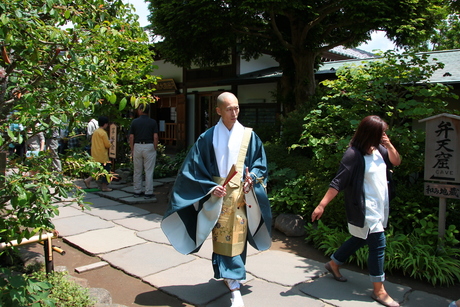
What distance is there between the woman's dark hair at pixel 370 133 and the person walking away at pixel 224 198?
92cm

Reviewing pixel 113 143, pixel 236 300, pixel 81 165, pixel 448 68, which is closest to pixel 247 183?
pixel 236 300

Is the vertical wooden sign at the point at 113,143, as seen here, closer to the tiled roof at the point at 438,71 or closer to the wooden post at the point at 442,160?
the tiled roof at the point at 438,71

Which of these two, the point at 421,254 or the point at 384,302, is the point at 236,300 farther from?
the point at 421,254

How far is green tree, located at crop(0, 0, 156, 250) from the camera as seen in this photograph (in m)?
2.22

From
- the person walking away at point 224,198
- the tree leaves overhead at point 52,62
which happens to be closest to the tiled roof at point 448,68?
the person walking away at point 224,198

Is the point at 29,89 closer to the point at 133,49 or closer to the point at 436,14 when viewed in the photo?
the point at 133,49

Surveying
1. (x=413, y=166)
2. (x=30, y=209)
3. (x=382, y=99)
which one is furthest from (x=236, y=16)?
(x=30, y=209)

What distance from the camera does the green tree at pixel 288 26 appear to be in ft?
22.0

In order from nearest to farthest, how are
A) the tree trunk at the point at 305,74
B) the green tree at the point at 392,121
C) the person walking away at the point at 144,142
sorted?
the green tree at the point at 392,121 → the person walking away at the point at 144,142 → the tree trunk at the point at 305,74

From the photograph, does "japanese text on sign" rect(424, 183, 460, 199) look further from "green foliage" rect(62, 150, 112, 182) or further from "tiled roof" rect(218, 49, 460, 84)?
"green foliage" rect(62, 150, 112, 182)

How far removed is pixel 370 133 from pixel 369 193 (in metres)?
0.55

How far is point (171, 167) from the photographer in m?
10.3

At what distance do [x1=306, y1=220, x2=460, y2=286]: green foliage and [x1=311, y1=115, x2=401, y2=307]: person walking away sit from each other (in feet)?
2.53

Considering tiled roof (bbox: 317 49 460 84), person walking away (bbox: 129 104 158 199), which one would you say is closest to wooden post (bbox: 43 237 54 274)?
person walking away (bbox: 129 104 158 199)
